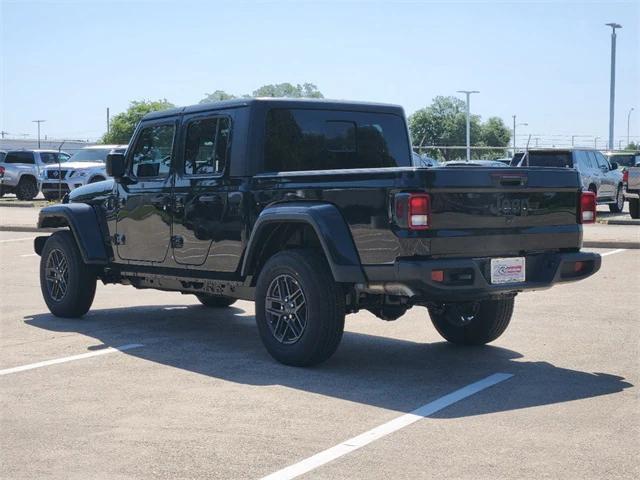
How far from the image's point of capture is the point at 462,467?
5.19 m

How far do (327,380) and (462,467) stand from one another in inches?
91.6

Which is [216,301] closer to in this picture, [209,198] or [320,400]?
[209,198]

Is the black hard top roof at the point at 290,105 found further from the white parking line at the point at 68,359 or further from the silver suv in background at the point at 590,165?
the silver suv in background at the point at 590,165

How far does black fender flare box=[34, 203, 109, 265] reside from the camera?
10.2m

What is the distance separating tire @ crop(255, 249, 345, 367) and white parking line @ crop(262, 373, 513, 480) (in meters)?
1.07

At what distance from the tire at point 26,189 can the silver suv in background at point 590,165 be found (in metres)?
18.3

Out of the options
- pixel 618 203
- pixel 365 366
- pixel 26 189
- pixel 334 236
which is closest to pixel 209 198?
pixel 334 236

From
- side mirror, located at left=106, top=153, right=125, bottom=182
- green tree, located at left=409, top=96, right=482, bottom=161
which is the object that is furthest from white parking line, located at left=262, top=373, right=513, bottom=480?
green tree, located at left=409, top=96, right=482, bottom=161

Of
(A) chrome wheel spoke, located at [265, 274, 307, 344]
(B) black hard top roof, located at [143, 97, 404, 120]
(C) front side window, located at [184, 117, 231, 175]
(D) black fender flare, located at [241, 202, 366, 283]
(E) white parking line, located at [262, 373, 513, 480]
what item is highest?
(B) black hard top roof, located at [143, 97, 404, 120]

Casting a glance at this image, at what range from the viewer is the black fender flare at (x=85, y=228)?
10.2 m

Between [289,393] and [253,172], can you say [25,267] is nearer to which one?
[253,172]

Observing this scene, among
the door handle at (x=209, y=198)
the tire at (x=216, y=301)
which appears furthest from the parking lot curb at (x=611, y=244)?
the door handle at (x=209, y=198)

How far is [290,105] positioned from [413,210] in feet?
7.19

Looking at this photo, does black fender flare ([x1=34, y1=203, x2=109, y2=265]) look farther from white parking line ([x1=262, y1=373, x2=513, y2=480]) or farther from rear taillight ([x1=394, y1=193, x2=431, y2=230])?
white parking line ([x1=262, y1=373, x2=513, y2=480])
